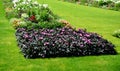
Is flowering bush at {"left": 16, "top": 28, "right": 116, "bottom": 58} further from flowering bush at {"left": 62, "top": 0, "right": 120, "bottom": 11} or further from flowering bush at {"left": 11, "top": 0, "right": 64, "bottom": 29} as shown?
flowering bush at {"left": 62, "top": 0, "right": 120, "bottom": 11}

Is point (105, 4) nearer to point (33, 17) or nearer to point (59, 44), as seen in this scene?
point (33, 17)

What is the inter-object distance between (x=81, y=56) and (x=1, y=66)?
3327 millimetres

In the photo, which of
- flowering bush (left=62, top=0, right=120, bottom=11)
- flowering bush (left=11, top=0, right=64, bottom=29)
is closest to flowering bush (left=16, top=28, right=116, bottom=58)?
flowering bush (left=11, top=0, right=64, bottom=29)

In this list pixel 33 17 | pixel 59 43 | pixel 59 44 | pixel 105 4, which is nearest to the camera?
pixel 59 44

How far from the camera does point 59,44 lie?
12.9m

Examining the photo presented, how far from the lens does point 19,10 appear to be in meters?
22.0

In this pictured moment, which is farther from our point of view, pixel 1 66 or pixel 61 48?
pixel 61 48

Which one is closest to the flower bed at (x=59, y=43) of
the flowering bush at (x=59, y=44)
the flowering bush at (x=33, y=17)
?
the flowering bush at (x=59, y=44)

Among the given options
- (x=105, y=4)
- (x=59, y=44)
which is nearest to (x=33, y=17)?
(x=59, y=44)

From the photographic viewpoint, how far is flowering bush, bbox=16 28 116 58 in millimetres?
12484

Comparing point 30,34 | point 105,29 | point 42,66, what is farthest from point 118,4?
point 42,66

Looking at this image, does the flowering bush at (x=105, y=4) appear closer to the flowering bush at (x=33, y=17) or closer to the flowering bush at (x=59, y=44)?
the flowering bush at (x=33, y=17)

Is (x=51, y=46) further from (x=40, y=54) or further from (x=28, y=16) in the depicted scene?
(x=28, y=16)

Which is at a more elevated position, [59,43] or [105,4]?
[59,43]
